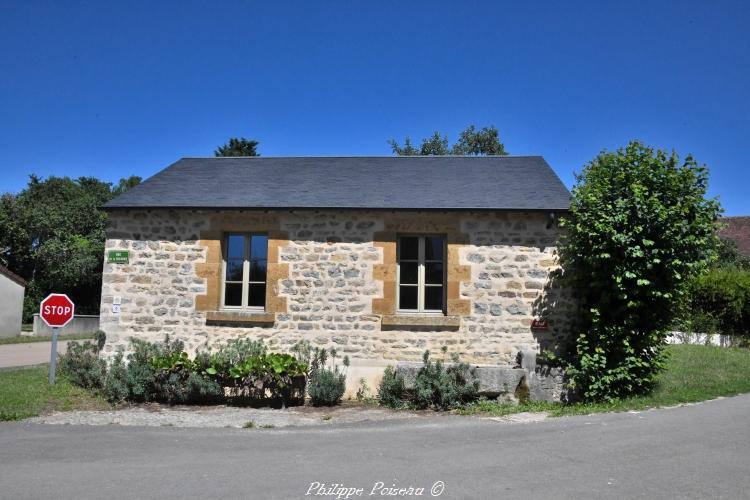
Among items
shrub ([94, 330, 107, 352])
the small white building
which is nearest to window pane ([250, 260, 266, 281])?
shrub ([94, 330, 107, 352])

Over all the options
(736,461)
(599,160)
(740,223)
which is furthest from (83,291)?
(740,223)

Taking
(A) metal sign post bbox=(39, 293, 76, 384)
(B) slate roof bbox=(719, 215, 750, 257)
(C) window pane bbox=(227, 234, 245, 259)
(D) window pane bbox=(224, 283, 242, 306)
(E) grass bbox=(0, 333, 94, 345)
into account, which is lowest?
(E) grass bbox=(0, 333, 94, 345)

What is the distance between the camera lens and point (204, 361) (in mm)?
9484

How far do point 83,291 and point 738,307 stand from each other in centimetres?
3118

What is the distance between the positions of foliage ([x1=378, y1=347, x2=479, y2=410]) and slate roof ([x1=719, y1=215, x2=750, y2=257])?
2723cm

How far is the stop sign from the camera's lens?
10164mm

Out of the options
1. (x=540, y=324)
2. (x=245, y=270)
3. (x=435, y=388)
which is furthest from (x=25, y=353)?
(x=540, y=324)

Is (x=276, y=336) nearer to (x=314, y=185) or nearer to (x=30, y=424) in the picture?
(x=314, y=185)

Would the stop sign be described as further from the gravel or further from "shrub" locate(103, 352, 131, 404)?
the gravel

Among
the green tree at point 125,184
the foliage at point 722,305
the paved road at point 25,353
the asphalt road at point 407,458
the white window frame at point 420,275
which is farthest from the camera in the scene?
the green tree at point 125,184

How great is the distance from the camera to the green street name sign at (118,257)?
10.5 meters

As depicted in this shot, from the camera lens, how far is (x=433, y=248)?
10258mm

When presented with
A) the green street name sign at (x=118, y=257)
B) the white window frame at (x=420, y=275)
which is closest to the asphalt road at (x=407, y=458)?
the white window frame at (x=420, y=275)

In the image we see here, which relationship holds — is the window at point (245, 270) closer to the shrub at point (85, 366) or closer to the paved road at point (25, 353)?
the shrub at point (85, 366)
